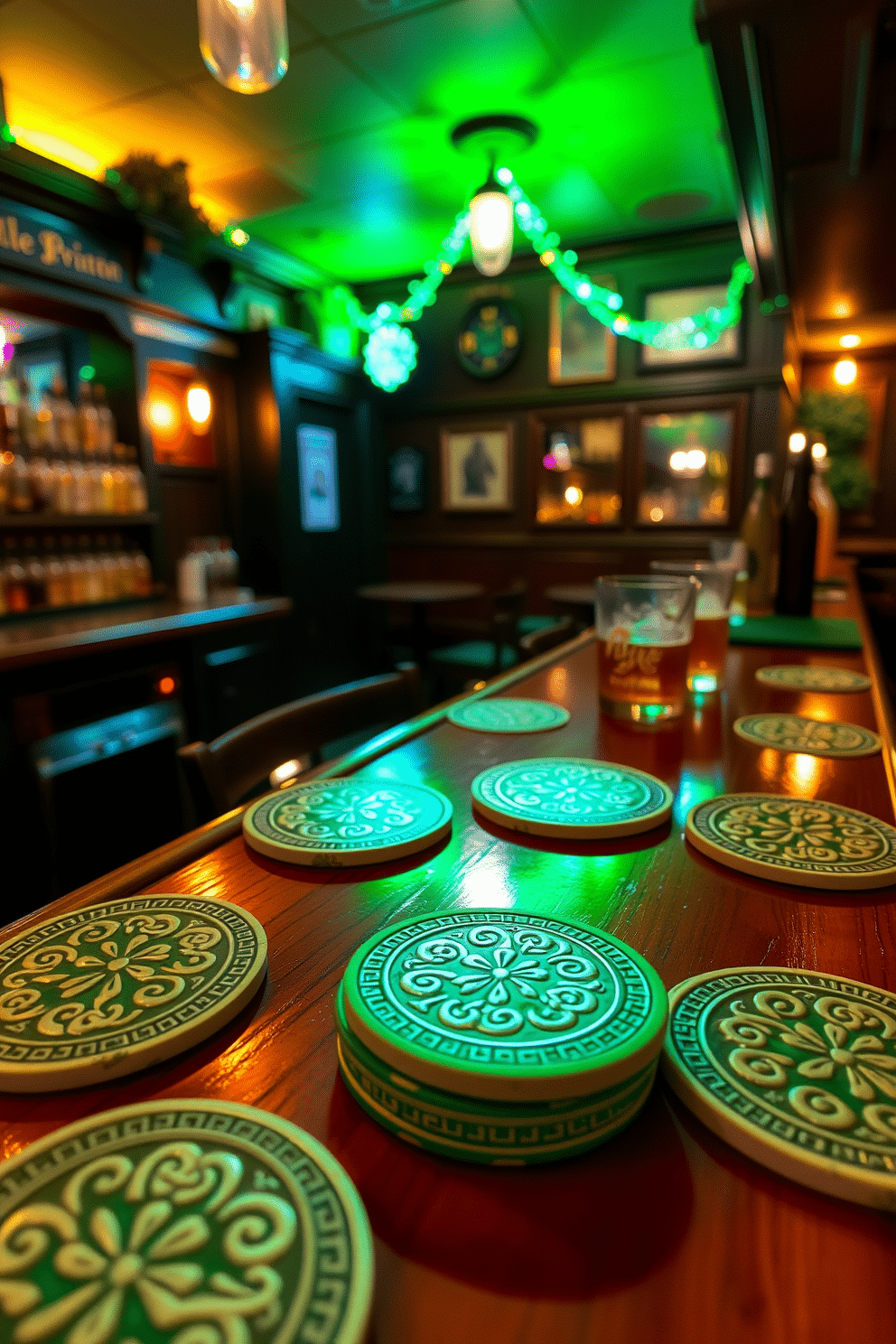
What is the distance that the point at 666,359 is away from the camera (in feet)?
15.1

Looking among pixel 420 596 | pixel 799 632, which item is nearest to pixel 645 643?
pixel 799 632

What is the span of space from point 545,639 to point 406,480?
12.6 feet

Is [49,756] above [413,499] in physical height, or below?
below

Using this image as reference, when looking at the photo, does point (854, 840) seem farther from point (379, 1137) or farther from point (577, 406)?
point (577, 406)

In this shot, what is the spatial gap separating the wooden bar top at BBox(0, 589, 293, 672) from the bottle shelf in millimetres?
362

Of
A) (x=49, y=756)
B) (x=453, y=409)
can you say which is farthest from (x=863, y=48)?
(x=453, y=409)

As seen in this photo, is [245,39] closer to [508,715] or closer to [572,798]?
[508,715]

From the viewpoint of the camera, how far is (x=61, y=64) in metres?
2.74

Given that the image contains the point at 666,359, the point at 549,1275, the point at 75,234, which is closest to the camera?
the point at 549,1275

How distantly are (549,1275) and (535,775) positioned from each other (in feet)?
1.78

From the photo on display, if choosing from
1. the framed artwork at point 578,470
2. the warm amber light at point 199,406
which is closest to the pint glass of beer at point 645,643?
the warm amber light at point 199,406

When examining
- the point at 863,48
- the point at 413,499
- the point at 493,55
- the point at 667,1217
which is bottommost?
the point at 667,1217

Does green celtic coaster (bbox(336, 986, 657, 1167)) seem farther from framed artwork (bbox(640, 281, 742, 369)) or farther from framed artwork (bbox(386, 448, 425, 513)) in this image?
framed artwork (bbox(386, 448, 425, 513))

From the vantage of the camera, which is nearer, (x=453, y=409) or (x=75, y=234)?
(x=75, y=234)
